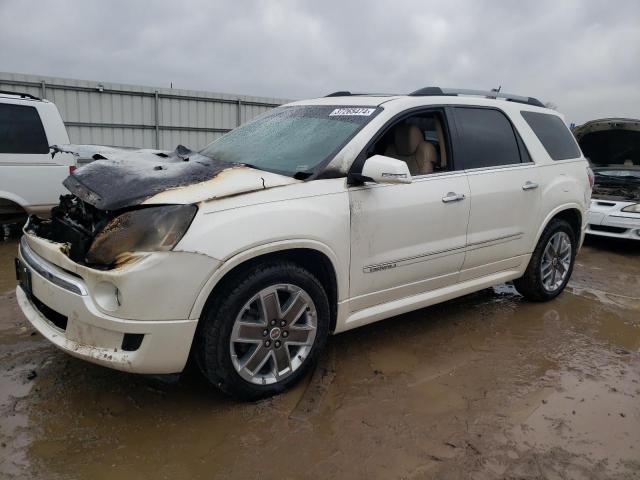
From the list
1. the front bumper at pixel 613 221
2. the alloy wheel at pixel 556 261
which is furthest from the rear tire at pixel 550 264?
the front bumper at pixel 613 221

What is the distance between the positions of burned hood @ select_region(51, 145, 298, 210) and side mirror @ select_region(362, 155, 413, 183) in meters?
0.45

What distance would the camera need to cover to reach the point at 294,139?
3.45 metres

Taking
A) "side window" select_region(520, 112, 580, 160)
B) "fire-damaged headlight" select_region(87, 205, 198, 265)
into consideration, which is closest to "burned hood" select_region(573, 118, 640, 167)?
"side window" select_region(520, 112, 580, 160)

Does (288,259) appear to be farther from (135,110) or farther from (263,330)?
(135,110)

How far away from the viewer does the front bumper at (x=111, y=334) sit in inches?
95.7

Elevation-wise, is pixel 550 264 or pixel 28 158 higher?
pixel 28 158

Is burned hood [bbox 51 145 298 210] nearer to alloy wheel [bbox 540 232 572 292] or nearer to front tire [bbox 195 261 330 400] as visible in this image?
front tire [bbox 195 261 330 400]

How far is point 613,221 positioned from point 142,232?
7.19m

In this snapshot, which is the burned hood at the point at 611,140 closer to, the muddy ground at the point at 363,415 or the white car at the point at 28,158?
the muddy ground at the point at 363,415

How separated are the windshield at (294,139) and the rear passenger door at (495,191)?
3.11 ft

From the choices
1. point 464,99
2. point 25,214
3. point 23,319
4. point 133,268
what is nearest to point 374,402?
point 133,268

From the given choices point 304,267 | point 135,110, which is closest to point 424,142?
point 304,267

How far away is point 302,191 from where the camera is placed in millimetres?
2879

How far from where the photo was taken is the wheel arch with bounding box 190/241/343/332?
2520mm
